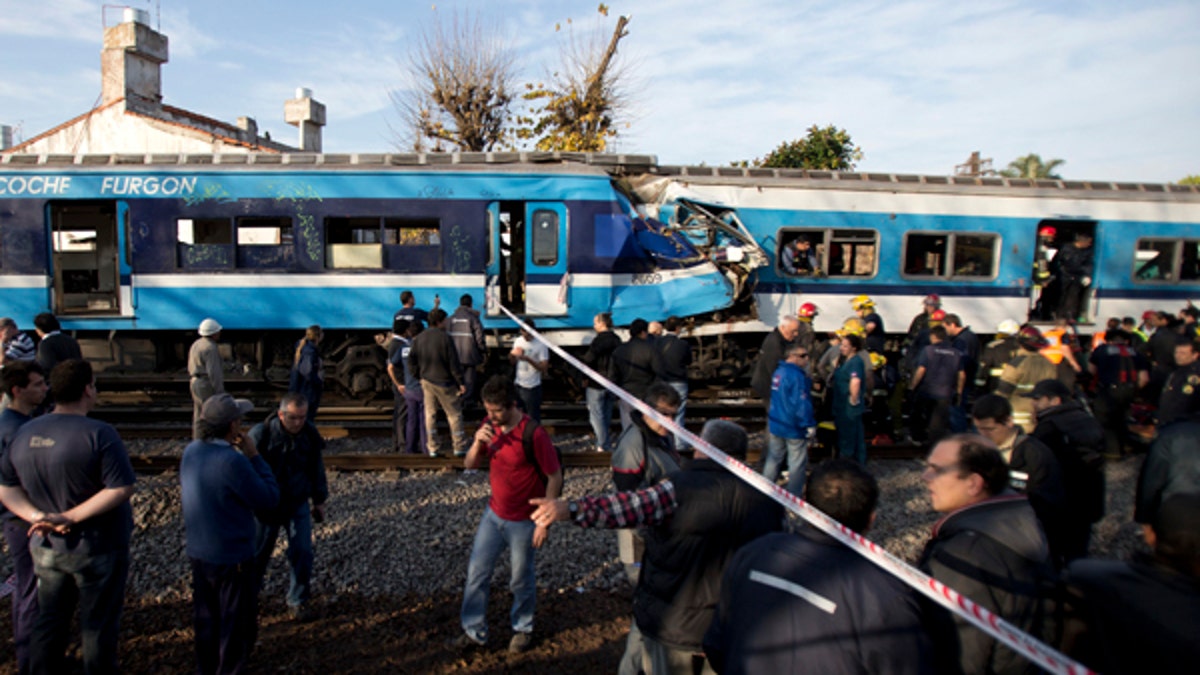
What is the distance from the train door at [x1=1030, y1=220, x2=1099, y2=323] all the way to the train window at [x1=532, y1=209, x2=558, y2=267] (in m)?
8.30

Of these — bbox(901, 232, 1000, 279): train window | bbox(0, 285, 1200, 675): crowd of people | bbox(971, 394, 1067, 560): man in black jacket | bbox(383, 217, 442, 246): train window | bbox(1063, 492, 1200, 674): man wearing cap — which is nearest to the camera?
bbox(1063, 492, 1200, 674): man wearing cap

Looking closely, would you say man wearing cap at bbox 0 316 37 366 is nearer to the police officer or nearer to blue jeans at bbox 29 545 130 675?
blue jeans at bbox 29 545 130 675

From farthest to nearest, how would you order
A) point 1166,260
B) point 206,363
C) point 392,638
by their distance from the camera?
point 1166,260 → point 206,363 → point 392,638

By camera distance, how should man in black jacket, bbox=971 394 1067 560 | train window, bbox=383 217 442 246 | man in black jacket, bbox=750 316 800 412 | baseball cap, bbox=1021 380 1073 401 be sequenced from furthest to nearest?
train window, bbox=383 217 442 246, man in black jacket, bbox=750 316 800 412, baseball cap, bbox=1021 380 1073 401, man in black jacket, bbox=971 394 1067 560

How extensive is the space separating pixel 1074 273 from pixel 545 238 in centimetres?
908

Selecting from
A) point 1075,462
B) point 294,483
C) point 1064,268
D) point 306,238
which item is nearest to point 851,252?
point 1064,268

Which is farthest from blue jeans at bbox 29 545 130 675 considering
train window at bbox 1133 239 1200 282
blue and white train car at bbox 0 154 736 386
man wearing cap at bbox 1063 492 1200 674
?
train window at bbox 1133 239 1200 282

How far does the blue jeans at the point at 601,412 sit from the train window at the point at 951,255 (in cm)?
624

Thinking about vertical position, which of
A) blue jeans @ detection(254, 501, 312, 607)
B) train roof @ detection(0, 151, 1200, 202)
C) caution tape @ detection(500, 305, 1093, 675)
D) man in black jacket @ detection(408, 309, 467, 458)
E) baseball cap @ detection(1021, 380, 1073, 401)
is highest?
train roof @ detection(0, 151, 1200, 202)

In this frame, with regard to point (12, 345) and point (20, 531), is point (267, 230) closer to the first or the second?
point (12, 345)

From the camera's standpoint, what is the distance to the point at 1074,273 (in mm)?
11312

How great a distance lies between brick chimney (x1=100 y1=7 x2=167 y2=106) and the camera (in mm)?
21078

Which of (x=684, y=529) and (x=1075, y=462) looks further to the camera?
(x=1075, y=462)

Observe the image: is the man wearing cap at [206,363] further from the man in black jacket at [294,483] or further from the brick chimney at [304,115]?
the brick chimney at [304,115]
